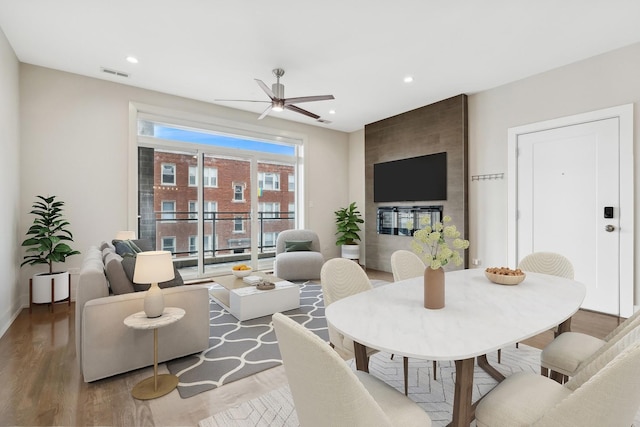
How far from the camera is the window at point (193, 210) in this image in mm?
4977

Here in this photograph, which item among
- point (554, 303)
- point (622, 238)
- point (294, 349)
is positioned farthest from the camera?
point (622, 238)

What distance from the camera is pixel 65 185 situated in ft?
12.7

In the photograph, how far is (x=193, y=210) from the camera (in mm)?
4996

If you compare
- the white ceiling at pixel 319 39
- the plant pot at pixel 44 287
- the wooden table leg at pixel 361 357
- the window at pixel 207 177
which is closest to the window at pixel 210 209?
the window at pixel 207 177

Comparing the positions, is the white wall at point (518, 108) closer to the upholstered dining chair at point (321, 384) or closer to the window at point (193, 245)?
the upholstered dining chair at point (321, 384)

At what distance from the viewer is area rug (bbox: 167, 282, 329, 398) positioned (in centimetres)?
209

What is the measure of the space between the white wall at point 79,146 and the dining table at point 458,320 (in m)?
3.96

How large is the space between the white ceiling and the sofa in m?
2.22

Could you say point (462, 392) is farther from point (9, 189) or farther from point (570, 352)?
point (9, 189)

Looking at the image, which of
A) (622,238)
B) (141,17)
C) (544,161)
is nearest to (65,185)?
(141,17)

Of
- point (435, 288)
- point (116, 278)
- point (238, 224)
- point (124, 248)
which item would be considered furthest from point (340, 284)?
point (238, 224)

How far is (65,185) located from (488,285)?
4706mm

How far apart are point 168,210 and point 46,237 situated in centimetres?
156

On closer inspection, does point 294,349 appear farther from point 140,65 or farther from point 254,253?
point 254,253
